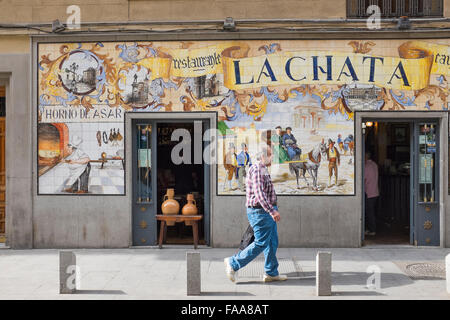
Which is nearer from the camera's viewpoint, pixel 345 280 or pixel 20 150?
pixel 345 280

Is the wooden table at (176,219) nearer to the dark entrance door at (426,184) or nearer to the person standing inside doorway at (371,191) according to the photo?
the person standing inside doorway at (371,191)

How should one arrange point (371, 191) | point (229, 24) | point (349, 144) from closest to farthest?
point (229, 24) → point (349, 144) → point (371, 191)

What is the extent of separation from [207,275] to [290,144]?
11.0ft

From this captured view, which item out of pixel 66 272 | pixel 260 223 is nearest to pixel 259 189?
pixel 260 223

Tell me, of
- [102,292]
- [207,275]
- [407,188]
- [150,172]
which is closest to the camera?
[102,292]

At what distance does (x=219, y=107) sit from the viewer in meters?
10.6

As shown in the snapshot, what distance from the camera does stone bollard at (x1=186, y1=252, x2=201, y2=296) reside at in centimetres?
720

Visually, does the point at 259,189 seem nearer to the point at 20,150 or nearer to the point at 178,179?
the point at 178,179

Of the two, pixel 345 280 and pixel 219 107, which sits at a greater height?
pixel 219 107

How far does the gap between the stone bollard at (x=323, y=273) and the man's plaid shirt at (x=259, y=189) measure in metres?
1.04

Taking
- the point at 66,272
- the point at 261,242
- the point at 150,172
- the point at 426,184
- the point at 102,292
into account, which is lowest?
the point at 102,292

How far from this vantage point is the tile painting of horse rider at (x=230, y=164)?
1068cm

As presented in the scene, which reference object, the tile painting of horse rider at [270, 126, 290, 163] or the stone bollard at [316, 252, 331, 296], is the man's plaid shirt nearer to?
the stone bollard at [316, 252, 331, 296]

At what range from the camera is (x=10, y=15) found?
10836 mm
